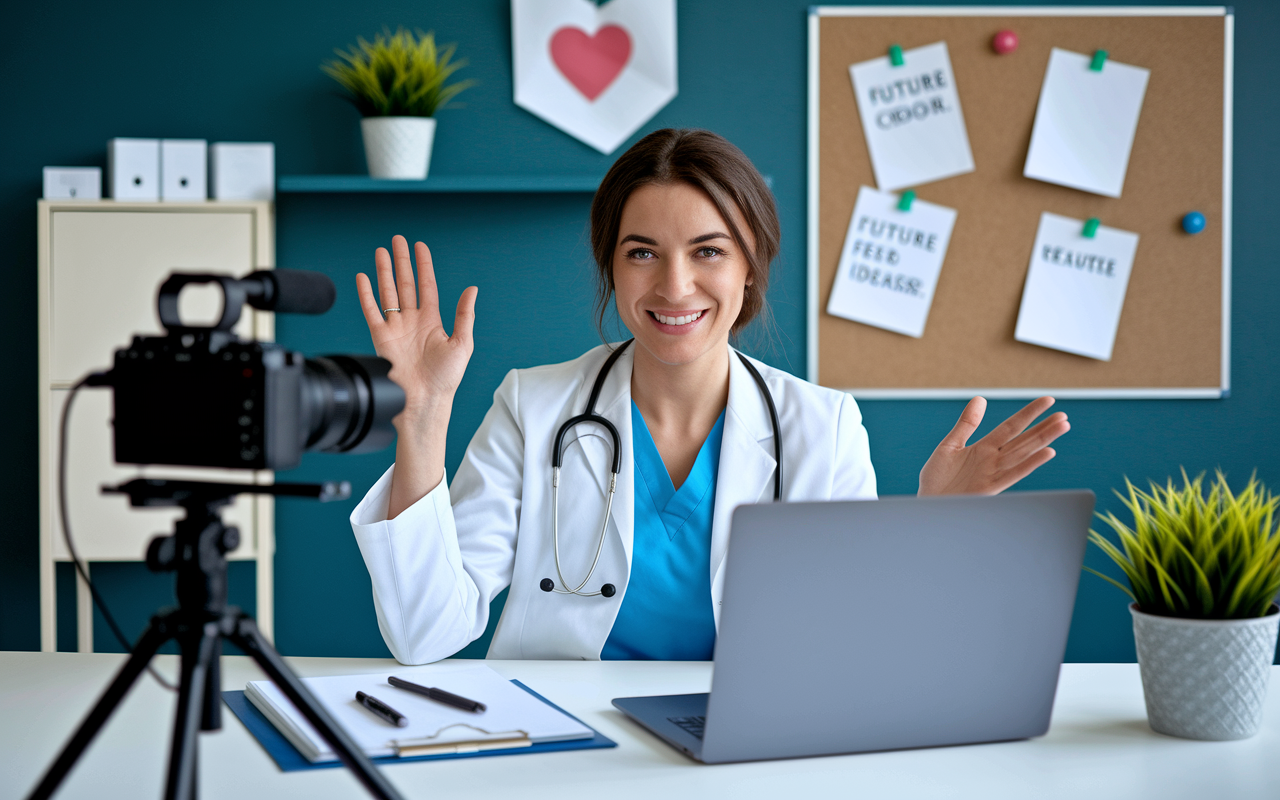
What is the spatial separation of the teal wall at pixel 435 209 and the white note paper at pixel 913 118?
20 centimetres

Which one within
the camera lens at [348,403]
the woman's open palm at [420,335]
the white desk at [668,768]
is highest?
the woman's open palm at [420,335]

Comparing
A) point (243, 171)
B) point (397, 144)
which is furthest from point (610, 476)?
point (243, 171)

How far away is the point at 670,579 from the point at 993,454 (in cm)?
52

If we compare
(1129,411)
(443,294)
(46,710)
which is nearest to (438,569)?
(46,710)

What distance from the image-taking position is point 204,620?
28.6 inches

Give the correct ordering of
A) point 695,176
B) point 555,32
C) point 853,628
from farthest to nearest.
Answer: point 555,32
point 695,176
point 853,628

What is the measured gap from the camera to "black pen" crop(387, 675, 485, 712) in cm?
100

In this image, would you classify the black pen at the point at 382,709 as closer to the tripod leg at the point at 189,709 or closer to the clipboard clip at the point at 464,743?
the clipboard clip at the point at 464,743

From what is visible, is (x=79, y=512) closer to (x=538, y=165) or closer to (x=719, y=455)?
(x=538, y=165)

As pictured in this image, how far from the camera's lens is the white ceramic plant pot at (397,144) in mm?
2529

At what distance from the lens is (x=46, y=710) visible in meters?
1.04

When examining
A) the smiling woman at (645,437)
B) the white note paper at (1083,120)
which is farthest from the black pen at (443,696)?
the white note paper at (1083,120)

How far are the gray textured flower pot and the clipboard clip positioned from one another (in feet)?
2.02

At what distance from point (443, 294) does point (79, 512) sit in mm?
1056
